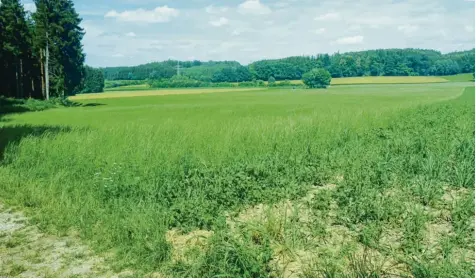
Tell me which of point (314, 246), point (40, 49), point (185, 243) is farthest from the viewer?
point (40, 49)

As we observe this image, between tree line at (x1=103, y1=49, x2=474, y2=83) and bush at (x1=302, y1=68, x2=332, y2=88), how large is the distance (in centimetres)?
223

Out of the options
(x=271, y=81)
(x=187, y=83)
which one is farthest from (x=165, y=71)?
(x=271, y=81)

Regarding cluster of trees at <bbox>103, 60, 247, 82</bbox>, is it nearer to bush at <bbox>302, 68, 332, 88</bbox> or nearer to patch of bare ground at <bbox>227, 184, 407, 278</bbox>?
bush at <bbox>302, 68, 332, 88</bbox>

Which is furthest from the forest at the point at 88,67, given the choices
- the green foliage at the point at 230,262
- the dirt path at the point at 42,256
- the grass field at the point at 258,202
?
the green foliage at the point at 230,262

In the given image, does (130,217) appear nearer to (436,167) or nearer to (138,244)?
(138,244)

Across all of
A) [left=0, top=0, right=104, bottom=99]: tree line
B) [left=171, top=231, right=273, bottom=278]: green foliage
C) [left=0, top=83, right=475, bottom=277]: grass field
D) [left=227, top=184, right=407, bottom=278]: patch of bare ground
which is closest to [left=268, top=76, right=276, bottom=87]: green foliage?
[left=0, top=0, right=104, bottom=99]: tree line

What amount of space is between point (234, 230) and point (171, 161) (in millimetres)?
4699

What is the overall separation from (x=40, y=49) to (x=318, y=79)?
55522mm

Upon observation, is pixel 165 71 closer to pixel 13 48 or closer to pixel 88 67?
pixel 88 67

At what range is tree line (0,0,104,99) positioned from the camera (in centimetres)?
4591

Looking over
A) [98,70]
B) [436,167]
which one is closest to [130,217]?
[436,167]

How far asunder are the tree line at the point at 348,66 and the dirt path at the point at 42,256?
77.6 m

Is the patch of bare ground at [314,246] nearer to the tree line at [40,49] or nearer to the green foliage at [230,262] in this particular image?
the green foliage at [230,262]

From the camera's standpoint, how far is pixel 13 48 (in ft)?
152
